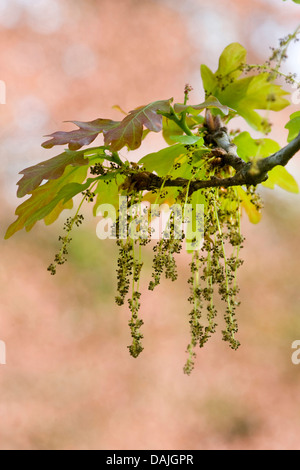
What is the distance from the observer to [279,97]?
404mm

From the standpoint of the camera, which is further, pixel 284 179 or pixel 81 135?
pixel 284 179

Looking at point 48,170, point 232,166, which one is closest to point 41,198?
point 48,170

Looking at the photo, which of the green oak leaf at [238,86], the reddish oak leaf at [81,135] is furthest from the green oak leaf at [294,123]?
the reddish oak leaf at [81,135]

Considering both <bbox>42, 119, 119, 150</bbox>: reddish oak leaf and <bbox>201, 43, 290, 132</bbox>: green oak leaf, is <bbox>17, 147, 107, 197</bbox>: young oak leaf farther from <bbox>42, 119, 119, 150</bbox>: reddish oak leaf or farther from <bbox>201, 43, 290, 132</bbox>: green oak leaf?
<bbox>201, 43, 290, 132</bbox>: green oak leaf

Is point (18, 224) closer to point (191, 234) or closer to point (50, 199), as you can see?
Result: point (50, 199)

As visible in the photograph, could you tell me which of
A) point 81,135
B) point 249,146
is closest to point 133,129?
point 81,135

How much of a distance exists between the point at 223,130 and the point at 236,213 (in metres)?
0.07

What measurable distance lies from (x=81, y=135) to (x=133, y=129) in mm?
40

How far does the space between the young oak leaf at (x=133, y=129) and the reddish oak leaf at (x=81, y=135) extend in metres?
0.01

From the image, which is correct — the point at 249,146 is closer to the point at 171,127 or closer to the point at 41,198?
the point at 171,127

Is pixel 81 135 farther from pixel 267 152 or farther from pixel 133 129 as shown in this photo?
pixel 267 152

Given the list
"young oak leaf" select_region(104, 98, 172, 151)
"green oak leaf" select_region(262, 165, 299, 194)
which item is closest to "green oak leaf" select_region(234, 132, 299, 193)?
"green oak leaf" select_region(262, 165, 299, 194)

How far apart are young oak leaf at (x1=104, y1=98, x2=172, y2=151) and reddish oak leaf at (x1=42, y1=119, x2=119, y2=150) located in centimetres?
1

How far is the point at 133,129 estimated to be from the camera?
1.17 ft
